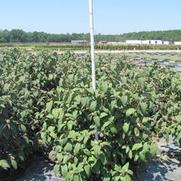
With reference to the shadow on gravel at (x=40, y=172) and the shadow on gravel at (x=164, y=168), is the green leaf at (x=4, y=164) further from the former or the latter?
the shadow on gravel at (x=164, y=168)

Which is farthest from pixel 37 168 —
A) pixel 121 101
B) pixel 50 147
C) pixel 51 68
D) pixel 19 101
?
pixel 51 68

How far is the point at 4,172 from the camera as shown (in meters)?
5.19

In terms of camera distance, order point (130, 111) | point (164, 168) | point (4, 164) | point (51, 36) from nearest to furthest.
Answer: point (130, 111) < point (4, 164) < point (164, 168) < point (51, 36)

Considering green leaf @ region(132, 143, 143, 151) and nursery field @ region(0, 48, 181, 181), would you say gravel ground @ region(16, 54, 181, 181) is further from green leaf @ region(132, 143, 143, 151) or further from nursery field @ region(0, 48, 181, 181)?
green leaf @ region(132, 143, 143, 151)

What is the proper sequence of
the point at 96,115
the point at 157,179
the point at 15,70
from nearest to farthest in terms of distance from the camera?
1. the point at 96,115
2. the point at 157,179
3. the point at 15,70

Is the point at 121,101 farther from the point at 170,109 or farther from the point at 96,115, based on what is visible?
the point at 170,109

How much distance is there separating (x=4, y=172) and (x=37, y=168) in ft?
1.49

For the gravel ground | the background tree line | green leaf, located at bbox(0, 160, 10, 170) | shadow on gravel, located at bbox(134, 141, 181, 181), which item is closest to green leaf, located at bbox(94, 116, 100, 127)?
shadow on gravel, located at bbox(134, 141, 181, 181)

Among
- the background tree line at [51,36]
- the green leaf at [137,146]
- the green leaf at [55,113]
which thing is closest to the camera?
the green leaf at [137,146]

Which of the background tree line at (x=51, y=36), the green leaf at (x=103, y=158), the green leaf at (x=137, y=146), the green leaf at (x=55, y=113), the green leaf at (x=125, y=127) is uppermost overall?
the green leaf at (x=55, y=113)

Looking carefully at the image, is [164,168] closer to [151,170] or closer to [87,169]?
[151,170]

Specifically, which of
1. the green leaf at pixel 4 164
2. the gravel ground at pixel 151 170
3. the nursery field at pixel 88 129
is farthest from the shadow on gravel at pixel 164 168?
the green leaf at pixel 4 164

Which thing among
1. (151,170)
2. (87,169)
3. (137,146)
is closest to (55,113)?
(87,169)

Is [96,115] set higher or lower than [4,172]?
higher
